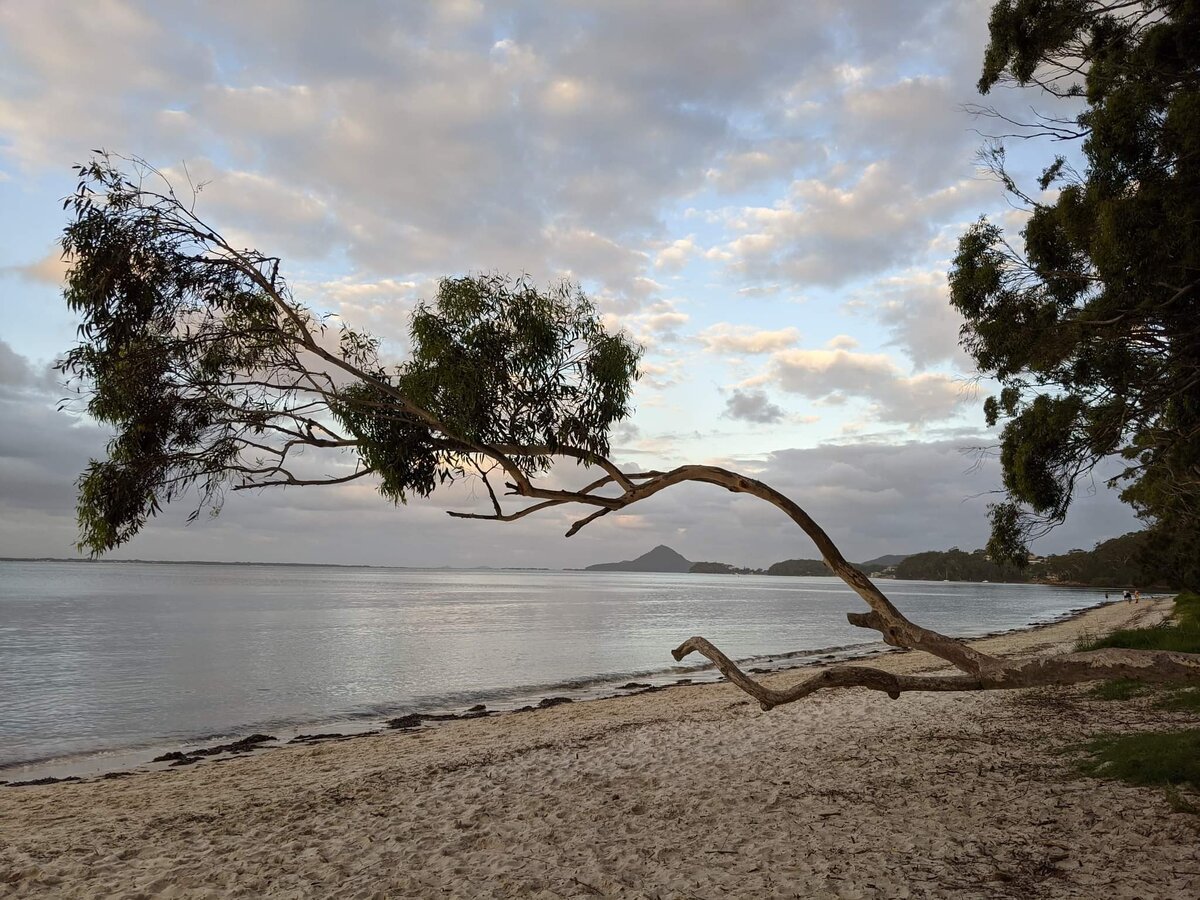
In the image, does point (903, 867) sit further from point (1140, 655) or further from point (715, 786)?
point (715, 786)

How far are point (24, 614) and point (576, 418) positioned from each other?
2421 inches

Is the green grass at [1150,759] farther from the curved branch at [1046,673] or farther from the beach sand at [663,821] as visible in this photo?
the curved branch at [1046,673]

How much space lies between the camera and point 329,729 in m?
17.8

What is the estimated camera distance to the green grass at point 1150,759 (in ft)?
23.4

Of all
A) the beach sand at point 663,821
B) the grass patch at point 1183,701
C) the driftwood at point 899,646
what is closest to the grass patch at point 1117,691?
the beach sand at point 663,821

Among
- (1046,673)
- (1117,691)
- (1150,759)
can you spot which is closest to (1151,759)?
(1150,759)

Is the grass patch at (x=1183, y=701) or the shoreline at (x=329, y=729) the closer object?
the grass patch at (x=1183, y=701)

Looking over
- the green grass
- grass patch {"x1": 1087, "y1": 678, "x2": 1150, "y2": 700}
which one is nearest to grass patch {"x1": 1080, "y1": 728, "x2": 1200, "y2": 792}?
the green grass

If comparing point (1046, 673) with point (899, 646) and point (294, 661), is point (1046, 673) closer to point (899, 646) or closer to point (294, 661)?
point (899, 646)

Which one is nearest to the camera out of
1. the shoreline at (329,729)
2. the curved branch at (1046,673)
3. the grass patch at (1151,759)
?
the curved branch at (1046,673)

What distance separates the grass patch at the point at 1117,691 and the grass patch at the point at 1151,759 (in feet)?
11.8

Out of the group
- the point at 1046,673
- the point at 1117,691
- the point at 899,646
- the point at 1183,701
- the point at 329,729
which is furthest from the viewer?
the point at 329,729

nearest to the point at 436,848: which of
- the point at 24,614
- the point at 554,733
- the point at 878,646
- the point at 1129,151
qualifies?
the point at 554,733

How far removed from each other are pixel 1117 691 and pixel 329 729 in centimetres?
1555
